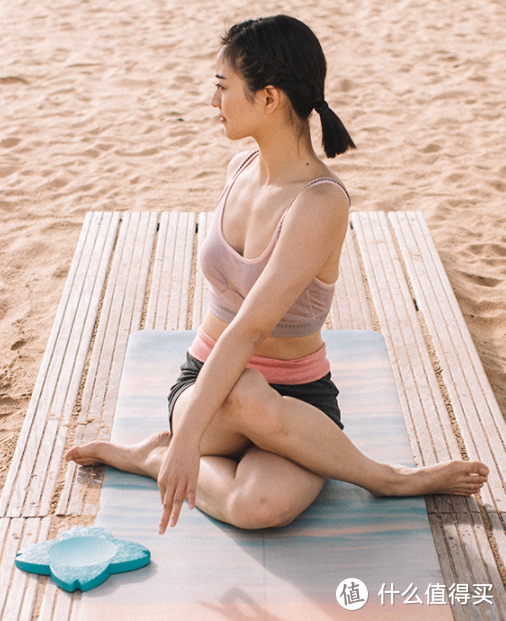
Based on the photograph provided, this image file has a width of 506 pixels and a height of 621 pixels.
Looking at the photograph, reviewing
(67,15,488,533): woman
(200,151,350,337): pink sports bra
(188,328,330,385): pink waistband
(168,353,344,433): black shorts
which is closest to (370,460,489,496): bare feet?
(67,15,488,533): woman

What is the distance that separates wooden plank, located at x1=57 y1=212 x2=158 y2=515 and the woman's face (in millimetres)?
985

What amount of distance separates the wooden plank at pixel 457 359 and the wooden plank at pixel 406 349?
1.8 inches

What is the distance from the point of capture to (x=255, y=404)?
5.53 feet

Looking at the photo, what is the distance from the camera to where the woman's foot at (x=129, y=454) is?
195 cm

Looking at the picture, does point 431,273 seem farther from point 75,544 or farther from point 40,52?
point 40,52

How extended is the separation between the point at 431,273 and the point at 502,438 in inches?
38.0

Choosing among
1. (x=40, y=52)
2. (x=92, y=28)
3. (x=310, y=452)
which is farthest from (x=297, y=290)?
(x=92, y=28)

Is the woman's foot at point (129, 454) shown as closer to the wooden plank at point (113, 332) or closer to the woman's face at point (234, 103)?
the wooden plank at point (113, 332)

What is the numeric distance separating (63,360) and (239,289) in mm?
903

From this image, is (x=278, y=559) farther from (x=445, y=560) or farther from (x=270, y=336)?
(x=270, y=336)

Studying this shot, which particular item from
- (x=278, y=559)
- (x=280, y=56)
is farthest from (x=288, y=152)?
(x=278, y=559)

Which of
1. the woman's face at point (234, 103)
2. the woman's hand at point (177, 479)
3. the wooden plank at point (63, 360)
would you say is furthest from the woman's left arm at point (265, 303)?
the wooden plank at point (63, 360)

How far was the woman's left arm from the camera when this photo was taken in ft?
5.41

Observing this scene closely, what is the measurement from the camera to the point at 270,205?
183cm
